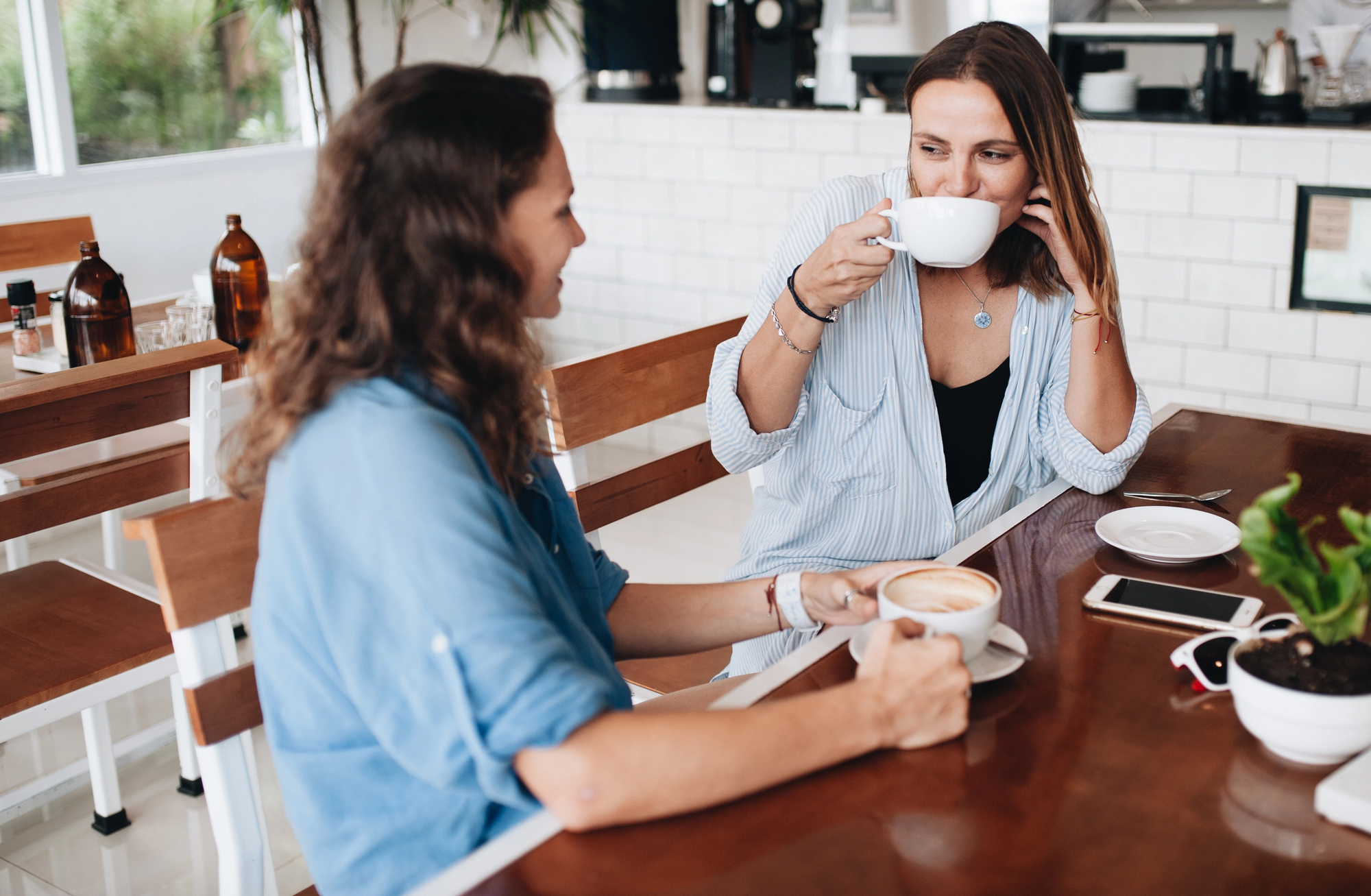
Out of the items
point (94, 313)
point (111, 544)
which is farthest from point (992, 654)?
point (111, 544)

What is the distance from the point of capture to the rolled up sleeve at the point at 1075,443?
61.3 inches

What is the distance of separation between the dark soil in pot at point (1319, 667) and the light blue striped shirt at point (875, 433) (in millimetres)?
721

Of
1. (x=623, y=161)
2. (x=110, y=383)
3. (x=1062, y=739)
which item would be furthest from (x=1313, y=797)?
(x=623, y=161)

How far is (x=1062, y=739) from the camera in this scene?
37.9 inches

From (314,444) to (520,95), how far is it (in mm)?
308

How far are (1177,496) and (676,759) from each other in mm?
903

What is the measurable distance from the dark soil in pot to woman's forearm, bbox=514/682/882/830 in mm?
296

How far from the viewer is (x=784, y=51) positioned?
390cm

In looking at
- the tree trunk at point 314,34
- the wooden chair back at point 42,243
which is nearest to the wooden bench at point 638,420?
the wooden chair back at point 42,243

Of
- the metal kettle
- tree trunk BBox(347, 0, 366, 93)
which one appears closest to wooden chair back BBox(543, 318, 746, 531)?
the metal kettle

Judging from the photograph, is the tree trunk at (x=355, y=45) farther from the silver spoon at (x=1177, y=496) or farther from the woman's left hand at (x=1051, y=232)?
the silver spoon at (x=1177, y=496)

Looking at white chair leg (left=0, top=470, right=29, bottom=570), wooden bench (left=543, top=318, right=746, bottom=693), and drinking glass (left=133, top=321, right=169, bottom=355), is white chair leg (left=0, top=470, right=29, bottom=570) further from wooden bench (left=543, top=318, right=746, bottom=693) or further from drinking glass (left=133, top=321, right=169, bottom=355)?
wooden bench (left=543, top=318, right=746, bottom=693)

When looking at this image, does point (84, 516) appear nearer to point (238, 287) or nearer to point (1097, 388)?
point (238, 287)

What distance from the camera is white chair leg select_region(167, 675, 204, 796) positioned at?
2322mm
